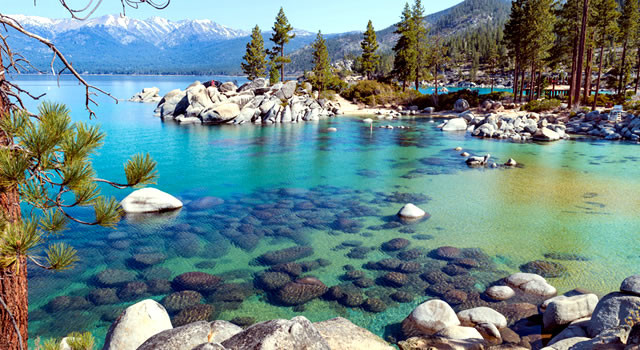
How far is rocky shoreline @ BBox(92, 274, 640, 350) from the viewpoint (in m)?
4.67

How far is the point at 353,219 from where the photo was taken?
50.3 ft

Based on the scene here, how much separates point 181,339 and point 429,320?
5.26m

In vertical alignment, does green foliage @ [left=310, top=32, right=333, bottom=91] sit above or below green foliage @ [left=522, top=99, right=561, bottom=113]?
above

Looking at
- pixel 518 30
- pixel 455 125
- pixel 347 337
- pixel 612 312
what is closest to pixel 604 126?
pixel 455 125

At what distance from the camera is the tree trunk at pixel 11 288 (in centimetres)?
382

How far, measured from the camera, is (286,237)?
44.6 ft

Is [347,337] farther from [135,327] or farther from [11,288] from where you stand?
[11,288]

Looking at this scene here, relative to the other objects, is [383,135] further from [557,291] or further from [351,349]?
[351,349]

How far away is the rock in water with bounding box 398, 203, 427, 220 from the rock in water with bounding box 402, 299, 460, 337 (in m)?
6.95

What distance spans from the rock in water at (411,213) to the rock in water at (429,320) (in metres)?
6.95

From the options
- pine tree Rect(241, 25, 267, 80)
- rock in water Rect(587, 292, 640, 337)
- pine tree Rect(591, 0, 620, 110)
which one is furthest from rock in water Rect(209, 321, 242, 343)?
pine tree Rect(241, 25, 267, 80)

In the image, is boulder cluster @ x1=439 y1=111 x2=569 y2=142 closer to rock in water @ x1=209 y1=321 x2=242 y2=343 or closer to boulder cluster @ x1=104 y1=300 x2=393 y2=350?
boulder cluster @ x1=104 y1=300 x2=393 y2=350

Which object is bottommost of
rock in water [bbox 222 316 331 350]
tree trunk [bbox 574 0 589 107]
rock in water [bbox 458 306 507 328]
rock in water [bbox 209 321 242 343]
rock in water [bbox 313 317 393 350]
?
rock in water [bbox 458 306 507 328]

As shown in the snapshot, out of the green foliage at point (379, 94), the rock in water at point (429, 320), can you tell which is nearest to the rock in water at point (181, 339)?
the rock in water at point (429, 320)
